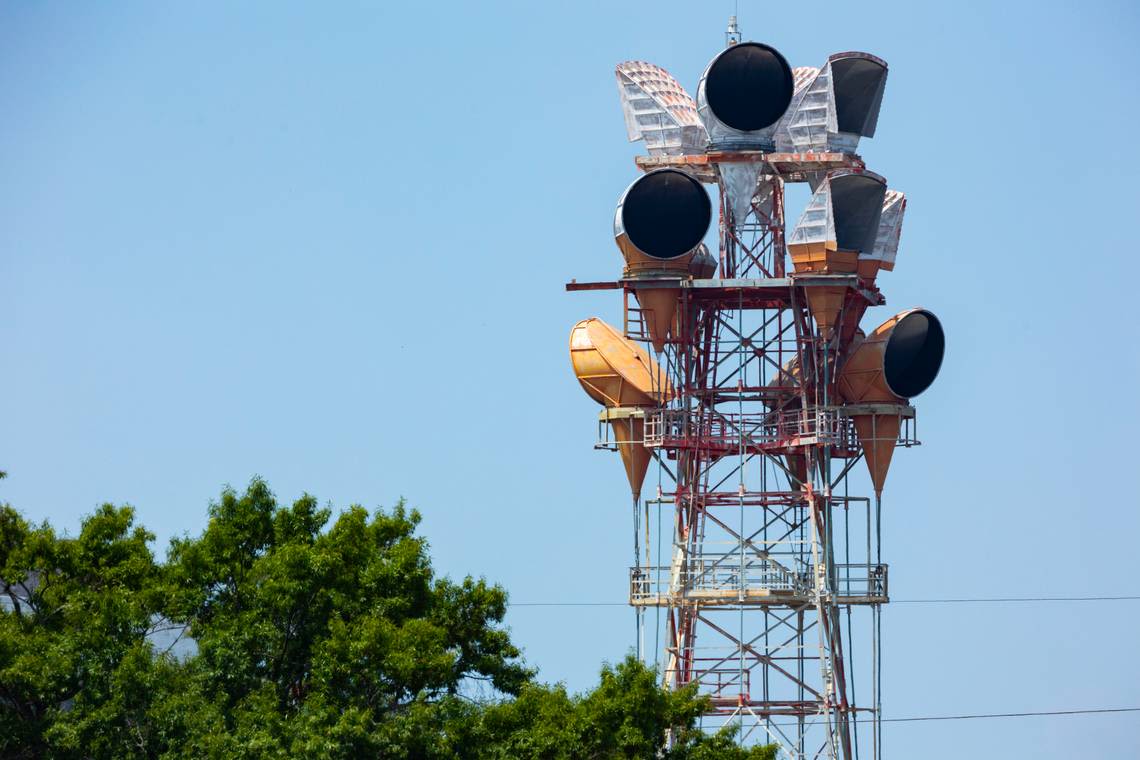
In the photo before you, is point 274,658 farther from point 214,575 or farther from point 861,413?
point 861,413

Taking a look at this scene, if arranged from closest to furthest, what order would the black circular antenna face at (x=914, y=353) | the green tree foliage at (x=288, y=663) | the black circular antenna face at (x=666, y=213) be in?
the green tree foliage at (x=288, y=663) → the black circular antenna face at (x=666, y=213) → the black circular antenna face at (x=914, y=353)

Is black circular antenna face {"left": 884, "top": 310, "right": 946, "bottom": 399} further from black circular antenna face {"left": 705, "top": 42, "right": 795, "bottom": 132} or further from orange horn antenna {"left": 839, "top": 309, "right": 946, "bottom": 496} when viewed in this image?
black circular antenna face {"left": 705, "top": 42, "right": 795, "bottom": 132}

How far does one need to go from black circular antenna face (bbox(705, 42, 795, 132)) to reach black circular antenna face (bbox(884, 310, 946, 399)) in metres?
8.12

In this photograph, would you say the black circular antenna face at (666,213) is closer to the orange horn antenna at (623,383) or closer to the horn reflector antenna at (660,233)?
the horn reflector antenna at (660,233)

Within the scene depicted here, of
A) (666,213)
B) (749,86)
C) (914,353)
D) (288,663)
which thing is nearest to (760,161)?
(749,86)

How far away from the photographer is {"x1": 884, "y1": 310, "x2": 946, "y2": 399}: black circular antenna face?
9925 centimetres

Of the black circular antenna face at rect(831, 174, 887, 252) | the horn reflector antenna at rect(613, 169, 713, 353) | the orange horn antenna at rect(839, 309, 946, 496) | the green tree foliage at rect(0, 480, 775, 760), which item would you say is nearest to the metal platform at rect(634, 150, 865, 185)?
the black circular antenna face at rect(831, 174, 887, 252)

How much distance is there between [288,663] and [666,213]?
21.2 meters

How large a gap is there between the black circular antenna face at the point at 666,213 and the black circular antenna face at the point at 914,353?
7824mm

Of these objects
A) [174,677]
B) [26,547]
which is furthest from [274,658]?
[26,547]

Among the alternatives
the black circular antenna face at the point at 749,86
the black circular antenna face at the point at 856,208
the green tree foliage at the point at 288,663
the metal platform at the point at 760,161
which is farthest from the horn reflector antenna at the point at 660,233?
the green tree foliage at the point at 288,663

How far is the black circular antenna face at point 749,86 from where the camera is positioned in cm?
9750

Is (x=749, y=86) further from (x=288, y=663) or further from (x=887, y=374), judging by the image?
(x=288, y=663)

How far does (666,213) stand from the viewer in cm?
9681
